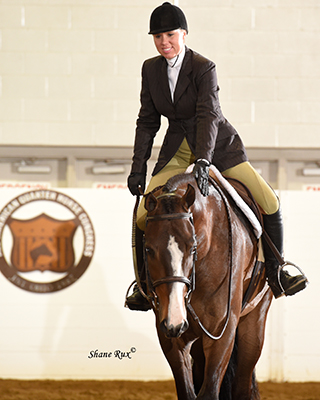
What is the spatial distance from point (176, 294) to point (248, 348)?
1.13 metres

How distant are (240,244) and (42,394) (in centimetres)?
306

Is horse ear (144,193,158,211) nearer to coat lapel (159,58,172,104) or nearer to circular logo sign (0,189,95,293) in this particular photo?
coat lapel (159,58,172,104)

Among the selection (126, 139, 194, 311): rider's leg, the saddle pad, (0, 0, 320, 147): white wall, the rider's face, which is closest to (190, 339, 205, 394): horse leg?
(126, 139, 194, 311): rider's leg

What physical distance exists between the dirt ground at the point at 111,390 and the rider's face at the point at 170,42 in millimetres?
3216

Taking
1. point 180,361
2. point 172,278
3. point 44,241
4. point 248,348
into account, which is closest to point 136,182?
point 172,278

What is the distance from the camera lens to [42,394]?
4543mm

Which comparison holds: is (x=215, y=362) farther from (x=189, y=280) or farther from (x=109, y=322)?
(x=109, y=322)

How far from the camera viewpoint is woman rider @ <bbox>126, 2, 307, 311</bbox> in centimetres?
216

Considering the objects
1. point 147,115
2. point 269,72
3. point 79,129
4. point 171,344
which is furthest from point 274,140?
point 171,344

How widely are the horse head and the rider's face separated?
25.5 inches

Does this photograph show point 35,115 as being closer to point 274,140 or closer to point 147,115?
point 274,140

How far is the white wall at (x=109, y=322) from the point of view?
5074mm

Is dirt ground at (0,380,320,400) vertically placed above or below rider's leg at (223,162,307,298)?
below

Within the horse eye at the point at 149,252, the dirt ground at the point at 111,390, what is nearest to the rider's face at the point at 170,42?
the horse eye at the point at 149,252
